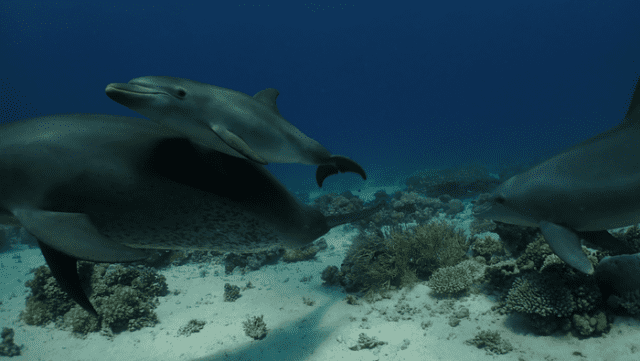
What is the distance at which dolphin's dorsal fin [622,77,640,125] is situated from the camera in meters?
3.03

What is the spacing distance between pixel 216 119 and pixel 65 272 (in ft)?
4.39

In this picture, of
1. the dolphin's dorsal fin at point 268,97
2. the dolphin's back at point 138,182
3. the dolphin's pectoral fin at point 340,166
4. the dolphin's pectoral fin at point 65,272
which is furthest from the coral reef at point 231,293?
the dolphin's pectoral fin at point 340,166

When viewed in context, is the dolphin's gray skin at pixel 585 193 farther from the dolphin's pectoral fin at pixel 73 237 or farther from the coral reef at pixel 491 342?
the dolphin's pectoral fin at pixel 73 237

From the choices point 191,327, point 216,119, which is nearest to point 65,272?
point 216,119

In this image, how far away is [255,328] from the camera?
18.6 ft

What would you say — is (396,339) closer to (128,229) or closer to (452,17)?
(128,229)

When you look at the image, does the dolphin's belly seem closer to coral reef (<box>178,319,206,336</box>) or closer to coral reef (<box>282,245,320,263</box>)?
coral reef (<box>178,319,206,336</box>)

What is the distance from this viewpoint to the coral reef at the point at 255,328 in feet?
18.3

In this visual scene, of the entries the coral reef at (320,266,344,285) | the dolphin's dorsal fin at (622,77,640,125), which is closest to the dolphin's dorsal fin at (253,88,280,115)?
the dolphin's dorsal fin at (622,77,640,125)

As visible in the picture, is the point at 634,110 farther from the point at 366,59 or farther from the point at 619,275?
the point at 366,59

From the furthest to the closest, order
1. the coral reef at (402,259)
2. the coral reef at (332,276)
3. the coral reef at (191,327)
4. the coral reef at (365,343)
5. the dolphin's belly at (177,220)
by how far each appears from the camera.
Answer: the coral reef at (332,276) → the coral reef at (402,259) → the coral reef at (191,327) → the coral reef at (365,343) → the dolphin's belly at (177,220)

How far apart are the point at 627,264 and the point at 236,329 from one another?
6865 millimetres

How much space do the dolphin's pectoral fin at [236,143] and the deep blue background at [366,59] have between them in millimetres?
75896

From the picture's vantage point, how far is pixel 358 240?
25.8 feet
